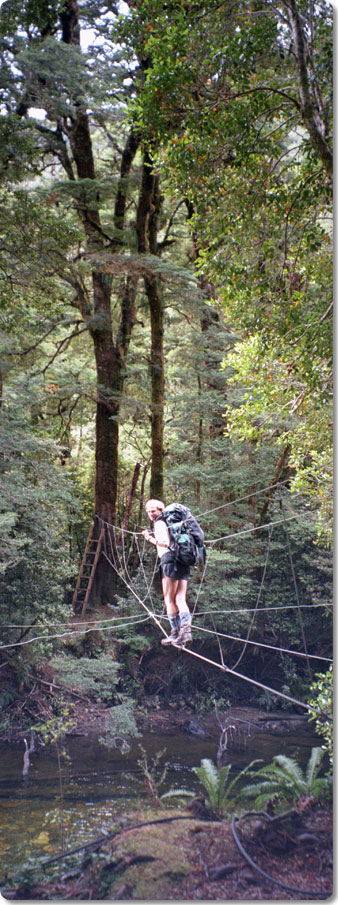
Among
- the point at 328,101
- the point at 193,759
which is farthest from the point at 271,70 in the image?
the point at 193,759

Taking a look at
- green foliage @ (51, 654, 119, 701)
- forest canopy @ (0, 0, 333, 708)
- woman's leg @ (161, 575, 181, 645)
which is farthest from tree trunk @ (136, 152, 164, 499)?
woman's leg @ (161, 575, 181, 645)

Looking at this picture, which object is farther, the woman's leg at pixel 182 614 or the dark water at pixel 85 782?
the dark water at pixel 85 782

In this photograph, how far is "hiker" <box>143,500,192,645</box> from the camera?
126 inches

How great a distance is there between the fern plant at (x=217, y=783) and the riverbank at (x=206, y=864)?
0.17 metres

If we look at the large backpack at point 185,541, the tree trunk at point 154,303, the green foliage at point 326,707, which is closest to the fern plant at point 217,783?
the green foliage at point 326,707

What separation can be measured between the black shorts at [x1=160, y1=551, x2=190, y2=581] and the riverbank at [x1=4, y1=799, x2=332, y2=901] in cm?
147

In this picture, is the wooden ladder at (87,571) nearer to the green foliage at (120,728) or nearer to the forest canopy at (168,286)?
the forest canopy at (168,286)

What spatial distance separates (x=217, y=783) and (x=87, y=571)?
7.14 feet

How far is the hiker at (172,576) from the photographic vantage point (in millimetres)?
3191

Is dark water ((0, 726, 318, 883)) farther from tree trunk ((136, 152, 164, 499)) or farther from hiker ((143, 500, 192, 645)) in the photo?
tree trunk ((136, 152, 164, 499))

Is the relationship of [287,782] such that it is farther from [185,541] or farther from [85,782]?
[185,541]

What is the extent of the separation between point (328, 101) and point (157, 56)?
0.95m

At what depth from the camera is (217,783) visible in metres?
4.04

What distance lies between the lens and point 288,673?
558cm
